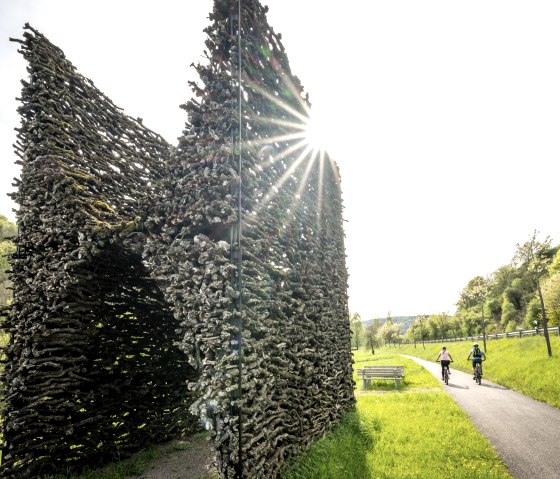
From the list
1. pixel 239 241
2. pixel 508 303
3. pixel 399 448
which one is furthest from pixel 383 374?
pixel 508 303

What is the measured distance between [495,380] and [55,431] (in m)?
19.2

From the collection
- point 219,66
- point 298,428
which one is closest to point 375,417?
point 298,428

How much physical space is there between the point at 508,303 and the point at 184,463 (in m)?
60.9

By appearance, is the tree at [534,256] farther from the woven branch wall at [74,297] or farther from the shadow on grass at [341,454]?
the woven branch wall at [74,297]

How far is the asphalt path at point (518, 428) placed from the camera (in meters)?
5.86

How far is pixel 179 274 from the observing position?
455 cm

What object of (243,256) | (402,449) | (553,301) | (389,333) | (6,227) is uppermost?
(6,227)

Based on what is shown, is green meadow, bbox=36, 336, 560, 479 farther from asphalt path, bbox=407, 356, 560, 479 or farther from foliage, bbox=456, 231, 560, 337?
foliage, bbox=456, 231, 560, 337

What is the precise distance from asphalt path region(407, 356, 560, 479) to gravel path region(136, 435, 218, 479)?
566 centimetres

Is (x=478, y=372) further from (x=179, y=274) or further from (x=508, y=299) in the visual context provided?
(x=508, y=299)

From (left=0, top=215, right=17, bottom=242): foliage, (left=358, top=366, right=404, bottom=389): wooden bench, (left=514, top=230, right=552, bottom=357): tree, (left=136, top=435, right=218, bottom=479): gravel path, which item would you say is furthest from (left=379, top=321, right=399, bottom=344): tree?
(left=136, top=435, right=218, bottom=479): gravel path

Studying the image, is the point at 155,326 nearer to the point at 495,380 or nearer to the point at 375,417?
the point at 375,417

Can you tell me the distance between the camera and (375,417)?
8969 millimetres

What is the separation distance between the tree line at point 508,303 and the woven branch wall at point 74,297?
66.3 ft
